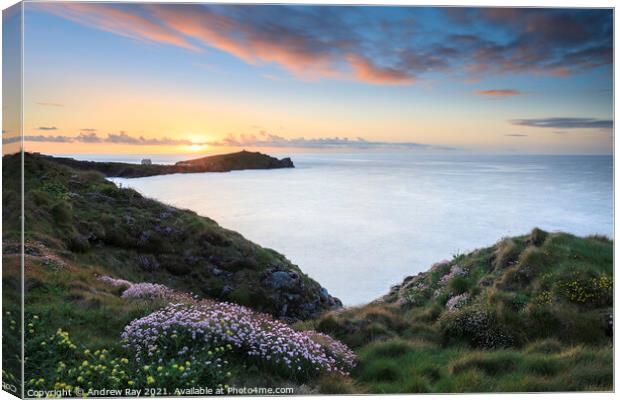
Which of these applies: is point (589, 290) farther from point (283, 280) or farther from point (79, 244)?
point (79, 244)

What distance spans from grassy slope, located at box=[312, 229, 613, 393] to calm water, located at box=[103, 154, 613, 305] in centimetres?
80

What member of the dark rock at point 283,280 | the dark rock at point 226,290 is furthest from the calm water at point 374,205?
the dark rock at point 226,290

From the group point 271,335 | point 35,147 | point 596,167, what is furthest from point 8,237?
point 596,167

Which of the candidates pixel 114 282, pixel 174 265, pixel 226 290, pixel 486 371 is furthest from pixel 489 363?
pixel 114 282

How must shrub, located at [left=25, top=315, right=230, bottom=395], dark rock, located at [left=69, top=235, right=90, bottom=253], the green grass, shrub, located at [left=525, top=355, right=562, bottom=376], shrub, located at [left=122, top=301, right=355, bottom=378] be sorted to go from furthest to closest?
dark rock, located at [left=69, top=235, right=90, bottom=253] → shrub, located at [left=525, top=355, right=562, bottom=376] → the green grass → shrub, located at [left=122, top=301, right=355, bottom=378] → shrub, located at [left=25, top=315, right=230, bottom=395]

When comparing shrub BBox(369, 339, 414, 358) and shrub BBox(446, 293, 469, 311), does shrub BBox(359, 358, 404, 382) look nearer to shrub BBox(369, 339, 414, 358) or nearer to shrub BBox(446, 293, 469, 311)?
shrub BBox(369, 339, 414, 358)

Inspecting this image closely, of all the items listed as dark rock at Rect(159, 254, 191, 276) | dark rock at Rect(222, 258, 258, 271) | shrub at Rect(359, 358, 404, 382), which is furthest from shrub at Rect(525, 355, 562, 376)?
dark rock at Rect(159, 254, 191, 276)

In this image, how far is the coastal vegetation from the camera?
777 centimetres

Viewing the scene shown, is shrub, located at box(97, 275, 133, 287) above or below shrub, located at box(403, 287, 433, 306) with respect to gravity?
above

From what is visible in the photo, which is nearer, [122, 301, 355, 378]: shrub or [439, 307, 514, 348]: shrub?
[122, 301, 355, 378]: shrub

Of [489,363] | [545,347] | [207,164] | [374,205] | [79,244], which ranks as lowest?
[489,363]

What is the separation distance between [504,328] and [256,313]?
4.62 metres

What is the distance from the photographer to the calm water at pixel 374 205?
10383 mm

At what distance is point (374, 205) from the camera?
35.0ft
